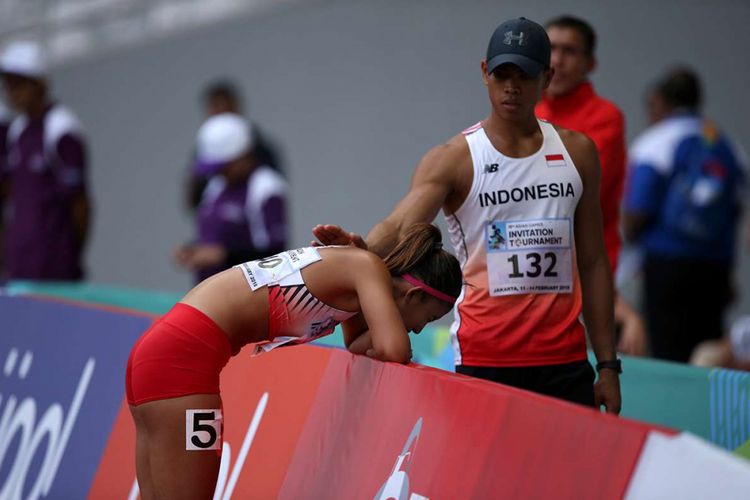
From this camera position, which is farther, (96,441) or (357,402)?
(96,441)

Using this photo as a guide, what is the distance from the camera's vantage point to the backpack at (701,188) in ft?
26.9

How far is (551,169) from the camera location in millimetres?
4375

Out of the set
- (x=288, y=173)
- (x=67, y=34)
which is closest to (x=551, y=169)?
→ (x=288, y=173)

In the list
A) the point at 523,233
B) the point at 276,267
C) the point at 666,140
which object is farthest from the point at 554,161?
the point at 666,140

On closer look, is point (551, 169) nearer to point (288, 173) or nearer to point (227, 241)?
point (227, 241)

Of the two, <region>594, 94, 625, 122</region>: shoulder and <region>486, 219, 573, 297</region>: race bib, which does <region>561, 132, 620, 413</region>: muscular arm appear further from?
<region>594, 94, 625, 122</region>: shoulder

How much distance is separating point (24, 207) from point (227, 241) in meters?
1.45

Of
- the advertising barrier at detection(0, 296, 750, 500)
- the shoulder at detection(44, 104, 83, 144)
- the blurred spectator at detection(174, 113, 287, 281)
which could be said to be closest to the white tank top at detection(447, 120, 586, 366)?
the advertising barrier at detection(0, 296, 750, 500)

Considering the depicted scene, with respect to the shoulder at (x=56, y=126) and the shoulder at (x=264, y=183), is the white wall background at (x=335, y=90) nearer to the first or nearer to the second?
the shoulder at (x=264, y=183)

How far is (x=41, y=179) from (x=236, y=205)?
1351 mm

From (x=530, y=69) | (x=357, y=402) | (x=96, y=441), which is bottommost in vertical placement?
(x=96, y=441)

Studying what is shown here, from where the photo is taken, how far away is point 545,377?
4.48 m

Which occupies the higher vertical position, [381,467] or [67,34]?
[67,34]

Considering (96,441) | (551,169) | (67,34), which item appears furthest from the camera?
(67,34)
